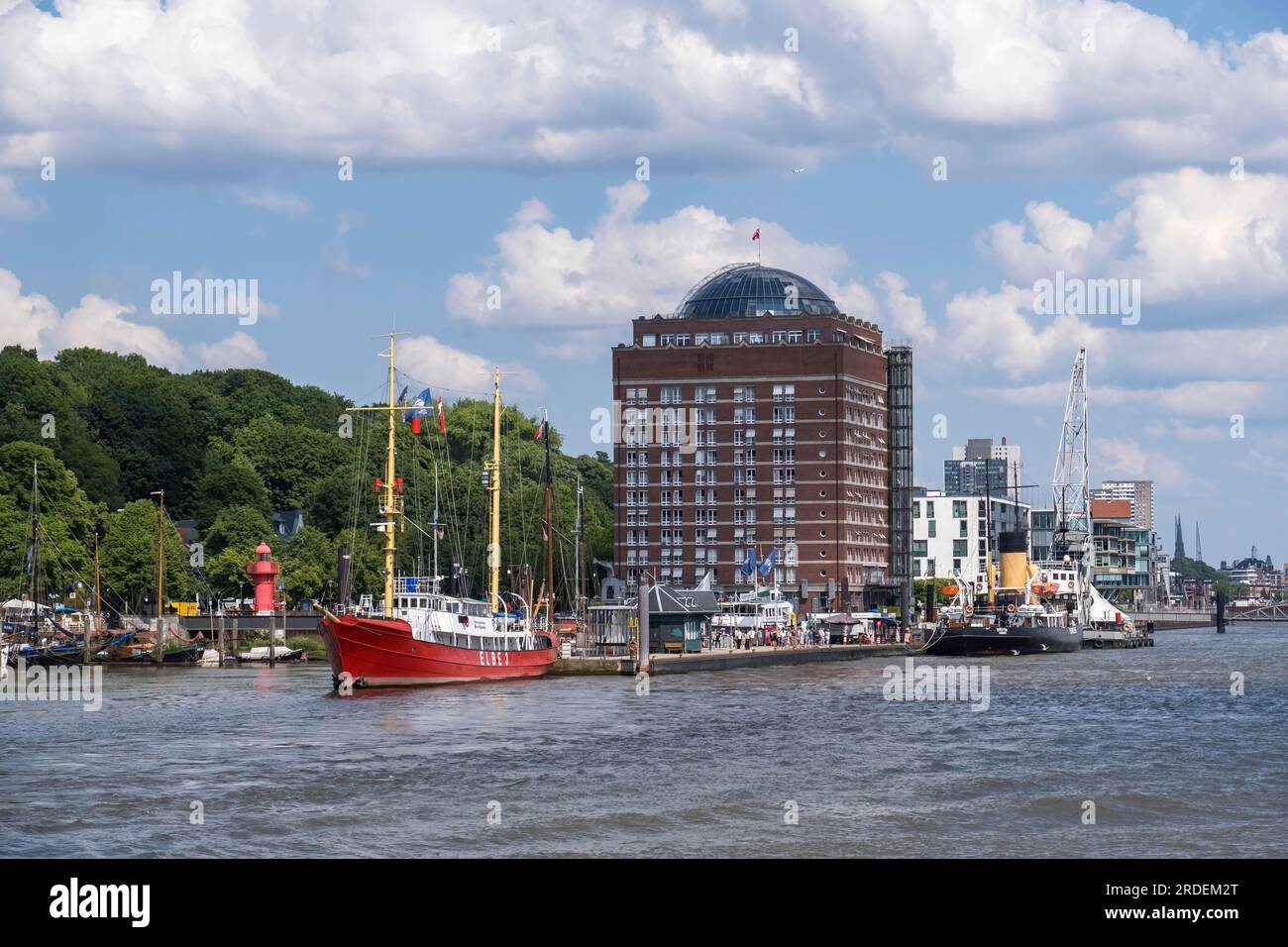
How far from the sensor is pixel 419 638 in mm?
89750

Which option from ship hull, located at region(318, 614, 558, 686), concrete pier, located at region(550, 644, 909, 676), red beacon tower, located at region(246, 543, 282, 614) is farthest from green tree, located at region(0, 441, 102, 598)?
ship hull, located at region(318, 614, 558, 686)

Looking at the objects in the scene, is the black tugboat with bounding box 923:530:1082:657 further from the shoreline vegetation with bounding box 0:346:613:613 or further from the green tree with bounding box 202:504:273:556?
→ the green tree with bounding box 202:504:273:556

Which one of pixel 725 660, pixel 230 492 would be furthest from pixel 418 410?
pixel 230 492

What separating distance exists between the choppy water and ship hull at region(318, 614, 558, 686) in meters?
1.37

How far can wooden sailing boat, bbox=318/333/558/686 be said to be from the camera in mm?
86812

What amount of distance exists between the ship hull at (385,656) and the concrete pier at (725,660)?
1373 centimetres

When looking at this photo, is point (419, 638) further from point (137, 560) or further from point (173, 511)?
point (173, 511)

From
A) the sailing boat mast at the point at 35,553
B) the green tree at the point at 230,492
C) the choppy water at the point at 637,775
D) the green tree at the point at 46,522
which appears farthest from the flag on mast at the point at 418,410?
the green tree at the point at 230,492

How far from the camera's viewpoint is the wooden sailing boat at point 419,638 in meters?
86.8
